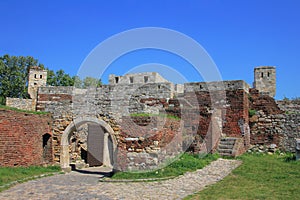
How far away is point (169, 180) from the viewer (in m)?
9.80

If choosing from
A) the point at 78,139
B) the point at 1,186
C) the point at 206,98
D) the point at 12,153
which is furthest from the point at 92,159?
the point at 1,186

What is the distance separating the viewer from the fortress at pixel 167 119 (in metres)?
11.7

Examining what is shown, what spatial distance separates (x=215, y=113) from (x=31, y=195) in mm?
9155

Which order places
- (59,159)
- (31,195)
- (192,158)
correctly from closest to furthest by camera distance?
(31,195) < (192,158) < (59,159)

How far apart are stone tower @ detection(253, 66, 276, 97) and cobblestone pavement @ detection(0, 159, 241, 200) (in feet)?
35.5

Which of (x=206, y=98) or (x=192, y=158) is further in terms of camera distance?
(x=206, y=98)

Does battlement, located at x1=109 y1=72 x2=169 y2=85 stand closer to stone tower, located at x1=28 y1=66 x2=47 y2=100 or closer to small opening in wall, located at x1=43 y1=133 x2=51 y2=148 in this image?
stone tower, located at x1=28 y1=66 x2=47 y2=100

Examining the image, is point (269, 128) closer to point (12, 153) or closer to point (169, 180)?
point (169, 180)

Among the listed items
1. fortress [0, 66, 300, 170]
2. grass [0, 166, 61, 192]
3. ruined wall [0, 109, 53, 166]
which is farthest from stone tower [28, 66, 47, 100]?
grass [0, 166, 61, 192]

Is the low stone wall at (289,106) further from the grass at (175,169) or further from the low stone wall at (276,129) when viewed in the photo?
the grass at (175,169)

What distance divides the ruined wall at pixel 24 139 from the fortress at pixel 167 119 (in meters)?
0.09

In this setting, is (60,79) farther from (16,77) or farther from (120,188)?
(120,188)

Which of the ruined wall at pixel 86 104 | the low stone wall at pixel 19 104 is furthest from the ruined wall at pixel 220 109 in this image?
the low stone wall at pixel 19 104

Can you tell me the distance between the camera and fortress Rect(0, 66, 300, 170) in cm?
1166
